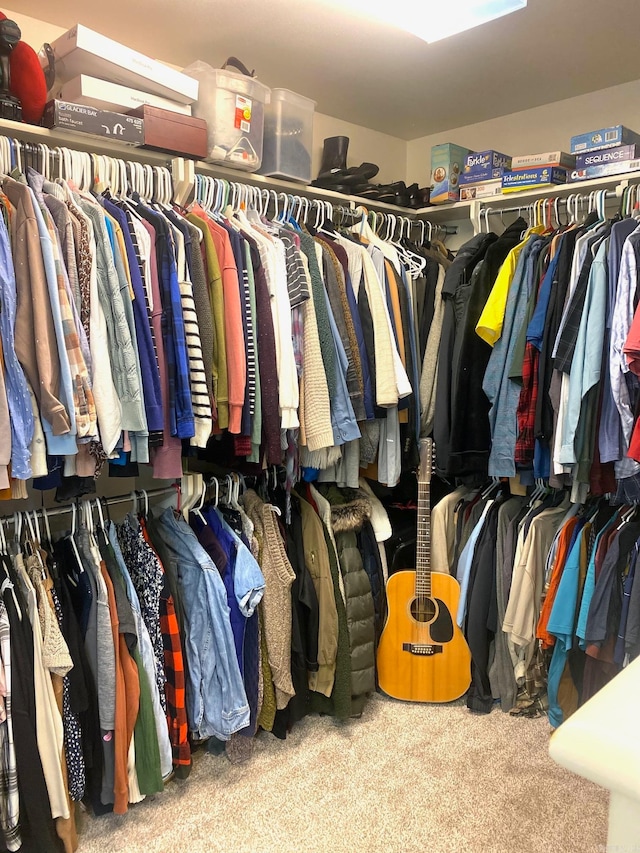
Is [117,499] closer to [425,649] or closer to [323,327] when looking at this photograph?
[323,327]

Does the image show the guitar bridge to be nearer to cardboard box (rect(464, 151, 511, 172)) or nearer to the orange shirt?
the orange shirt

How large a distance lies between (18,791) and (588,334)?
2.04 metres

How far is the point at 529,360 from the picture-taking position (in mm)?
2303

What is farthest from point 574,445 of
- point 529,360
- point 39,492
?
point 39,492

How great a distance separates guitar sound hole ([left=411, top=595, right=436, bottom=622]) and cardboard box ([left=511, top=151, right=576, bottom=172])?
66.9 inches

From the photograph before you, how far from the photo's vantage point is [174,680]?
210cm

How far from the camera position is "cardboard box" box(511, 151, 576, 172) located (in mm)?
2609

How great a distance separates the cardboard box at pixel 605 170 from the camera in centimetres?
243

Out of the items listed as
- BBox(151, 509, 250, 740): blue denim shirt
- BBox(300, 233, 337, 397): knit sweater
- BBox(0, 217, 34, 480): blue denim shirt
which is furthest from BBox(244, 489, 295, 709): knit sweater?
BBox(0, 217, 34, 480): blue denim shirt

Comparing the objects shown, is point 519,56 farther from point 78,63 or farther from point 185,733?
point 185,733

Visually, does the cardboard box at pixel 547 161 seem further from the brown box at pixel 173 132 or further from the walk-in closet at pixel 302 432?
the brown box at pixel 173 132

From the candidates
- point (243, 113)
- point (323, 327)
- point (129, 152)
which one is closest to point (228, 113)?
point (243, 113)

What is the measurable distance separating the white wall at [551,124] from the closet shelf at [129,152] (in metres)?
0.98

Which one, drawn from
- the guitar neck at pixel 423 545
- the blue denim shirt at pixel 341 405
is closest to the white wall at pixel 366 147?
the blue denim shirt at pixel 341 405
